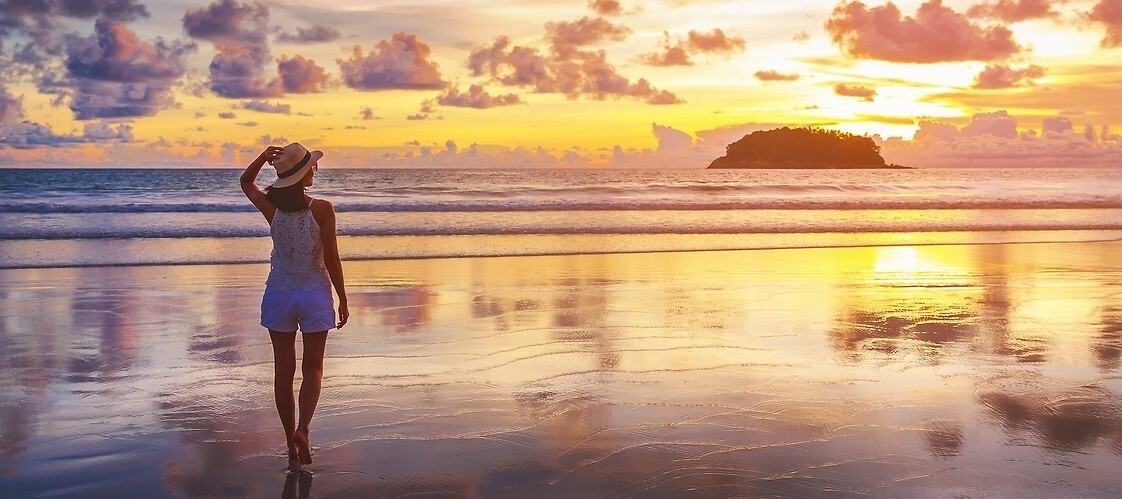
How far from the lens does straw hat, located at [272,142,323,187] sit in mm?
4977

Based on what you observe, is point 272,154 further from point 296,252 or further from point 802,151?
point 802,151

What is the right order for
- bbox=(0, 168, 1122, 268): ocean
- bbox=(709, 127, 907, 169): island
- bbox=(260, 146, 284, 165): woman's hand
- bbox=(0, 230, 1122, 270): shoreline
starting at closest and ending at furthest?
bbox=(260, 146, 284, 165): woman's hand < bbox=(0, 230, 1122, 270): shoreline < bbox=(0, 168, 1122, 268): ocean < bbox=(709, 127, 907, 169): island

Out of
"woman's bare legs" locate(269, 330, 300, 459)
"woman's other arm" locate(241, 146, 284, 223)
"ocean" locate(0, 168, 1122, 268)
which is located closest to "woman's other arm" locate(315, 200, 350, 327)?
"woman's other arm" locate(241, 146, 284, 223)

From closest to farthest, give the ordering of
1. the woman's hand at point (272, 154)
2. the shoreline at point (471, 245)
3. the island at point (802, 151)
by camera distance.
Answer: the woman's hand at point (272, 154)
the shoreline at point (471, 245)
the island at point (802, 151)

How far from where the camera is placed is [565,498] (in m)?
4.68

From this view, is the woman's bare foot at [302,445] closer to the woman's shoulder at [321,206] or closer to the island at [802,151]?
the woman's shoulder at [321,206]

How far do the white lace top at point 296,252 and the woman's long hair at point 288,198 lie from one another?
3cm

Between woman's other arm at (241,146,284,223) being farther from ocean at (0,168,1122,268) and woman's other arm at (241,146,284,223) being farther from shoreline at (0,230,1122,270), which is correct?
ocean at (0,168,1122,268)

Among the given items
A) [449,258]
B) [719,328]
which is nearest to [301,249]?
[719,328]

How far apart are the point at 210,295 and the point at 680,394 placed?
7.75 m

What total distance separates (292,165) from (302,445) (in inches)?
63.0

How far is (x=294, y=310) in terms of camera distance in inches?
203

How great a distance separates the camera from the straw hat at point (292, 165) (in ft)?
16.3

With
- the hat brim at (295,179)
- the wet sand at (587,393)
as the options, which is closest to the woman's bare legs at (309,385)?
the wet sand at (587,393)
